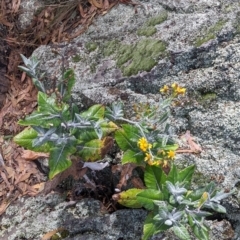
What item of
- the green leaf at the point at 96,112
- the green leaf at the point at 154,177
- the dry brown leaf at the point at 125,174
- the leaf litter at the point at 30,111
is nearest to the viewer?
the green leaf at the point at 154,177

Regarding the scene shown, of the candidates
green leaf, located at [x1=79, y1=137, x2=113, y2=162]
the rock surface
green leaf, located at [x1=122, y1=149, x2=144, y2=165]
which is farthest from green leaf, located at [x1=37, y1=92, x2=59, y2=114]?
the rock surface

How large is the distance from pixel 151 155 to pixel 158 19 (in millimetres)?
1144

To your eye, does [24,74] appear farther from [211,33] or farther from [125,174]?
[211,33]

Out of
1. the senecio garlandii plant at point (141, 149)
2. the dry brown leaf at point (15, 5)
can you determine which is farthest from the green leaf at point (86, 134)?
the dry brown leaf at point (15, 5)

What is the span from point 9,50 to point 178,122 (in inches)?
61.3

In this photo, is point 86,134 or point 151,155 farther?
point 86,134

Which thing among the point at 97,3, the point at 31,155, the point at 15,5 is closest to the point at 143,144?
the point at 31,155

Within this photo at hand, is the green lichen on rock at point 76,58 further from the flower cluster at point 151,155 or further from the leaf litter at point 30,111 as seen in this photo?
the flower cluster at point 151,155

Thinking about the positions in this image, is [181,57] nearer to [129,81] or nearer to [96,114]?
[129,81]

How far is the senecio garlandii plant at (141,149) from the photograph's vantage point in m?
2.11

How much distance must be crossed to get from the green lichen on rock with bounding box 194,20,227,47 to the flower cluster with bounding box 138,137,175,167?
0.82 meters

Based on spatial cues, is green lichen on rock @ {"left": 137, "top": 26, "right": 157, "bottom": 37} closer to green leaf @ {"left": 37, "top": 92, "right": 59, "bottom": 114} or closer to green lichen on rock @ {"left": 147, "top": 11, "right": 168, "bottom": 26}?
green lichen on rock @ {"left": 147, "top": 11, "right": 168, "bottom": 26}

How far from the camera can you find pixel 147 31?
2.89 meters

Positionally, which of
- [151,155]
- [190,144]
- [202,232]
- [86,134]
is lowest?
[202,232]
